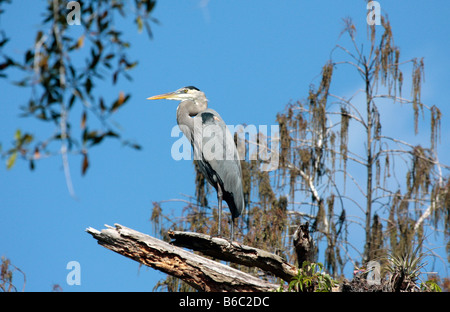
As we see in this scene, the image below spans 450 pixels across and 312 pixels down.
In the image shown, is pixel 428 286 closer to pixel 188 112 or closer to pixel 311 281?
pixel 311 281

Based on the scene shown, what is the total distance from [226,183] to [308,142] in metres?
5.97

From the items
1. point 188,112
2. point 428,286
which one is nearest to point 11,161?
point 428,286

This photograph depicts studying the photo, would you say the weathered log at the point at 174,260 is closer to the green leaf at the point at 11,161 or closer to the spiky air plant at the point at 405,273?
the spiky air plant at the point at 405,273

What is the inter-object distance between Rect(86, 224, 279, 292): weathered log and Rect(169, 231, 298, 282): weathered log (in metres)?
0.14

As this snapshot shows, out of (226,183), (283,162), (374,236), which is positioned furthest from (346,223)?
(226,183)

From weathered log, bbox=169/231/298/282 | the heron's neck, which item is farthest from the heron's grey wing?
weathered log, bbox=169/231/298/282

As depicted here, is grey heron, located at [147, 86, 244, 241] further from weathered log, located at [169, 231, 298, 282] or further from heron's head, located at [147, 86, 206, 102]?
weathered log, located at [169, 231, 298, 282]

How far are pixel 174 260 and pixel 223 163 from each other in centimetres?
151

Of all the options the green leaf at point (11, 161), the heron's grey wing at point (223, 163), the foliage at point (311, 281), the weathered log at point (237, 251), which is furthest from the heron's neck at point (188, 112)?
the green leaf at point (11, 161)

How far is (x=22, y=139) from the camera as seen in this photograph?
206cm

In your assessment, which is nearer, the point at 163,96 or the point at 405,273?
the point at 405,273

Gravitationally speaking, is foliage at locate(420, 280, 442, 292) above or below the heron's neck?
below

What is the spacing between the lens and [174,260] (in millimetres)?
5055

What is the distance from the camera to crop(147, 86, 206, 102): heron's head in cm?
702
